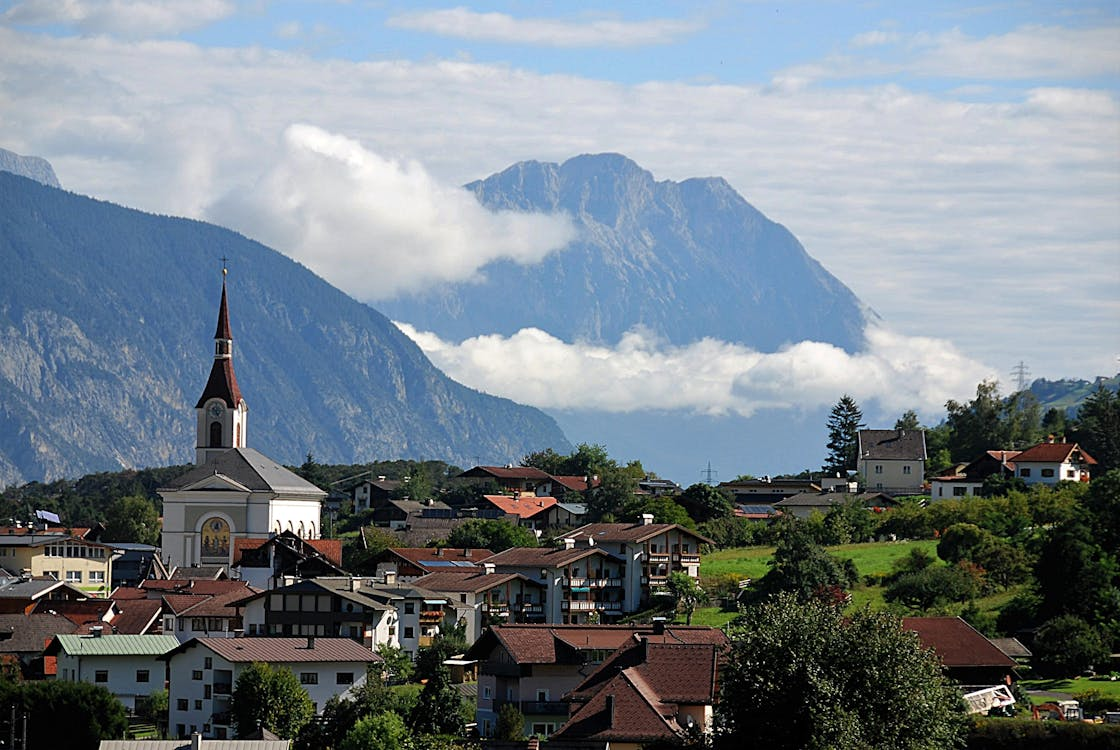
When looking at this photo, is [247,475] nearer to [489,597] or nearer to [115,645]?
[489,597]

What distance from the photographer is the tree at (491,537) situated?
103 metres

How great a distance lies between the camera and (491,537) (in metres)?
104

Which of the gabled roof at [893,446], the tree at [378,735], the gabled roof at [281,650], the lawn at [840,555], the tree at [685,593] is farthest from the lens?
the gabled roof at [893,446]

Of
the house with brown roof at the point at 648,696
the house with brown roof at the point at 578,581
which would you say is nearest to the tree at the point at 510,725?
the house with brown roof at the point at 648,696

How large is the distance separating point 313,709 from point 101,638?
12.7 m

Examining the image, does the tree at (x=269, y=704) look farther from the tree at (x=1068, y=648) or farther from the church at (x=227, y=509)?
the church at (x=227, y=509)

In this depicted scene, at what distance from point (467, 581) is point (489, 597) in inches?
60.5

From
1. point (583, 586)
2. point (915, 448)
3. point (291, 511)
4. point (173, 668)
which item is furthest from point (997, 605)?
point (291, 511)

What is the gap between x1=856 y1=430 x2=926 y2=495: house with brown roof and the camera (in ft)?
409

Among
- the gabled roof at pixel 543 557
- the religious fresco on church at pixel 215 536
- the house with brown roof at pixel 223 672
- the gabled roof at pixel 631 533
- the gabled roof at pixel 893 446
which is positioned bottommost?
the house with brown roof at pixel 223 672

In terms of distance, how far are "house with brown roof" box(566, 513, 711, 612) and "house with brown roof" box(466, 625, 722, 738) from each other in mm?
20961

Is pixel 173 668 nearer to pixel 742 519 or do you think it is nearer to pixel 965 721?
pixel 965 721

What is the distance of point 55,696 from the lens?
2414 inches

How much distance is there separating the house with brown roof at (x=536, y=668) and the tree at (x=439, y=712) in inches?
36.4
